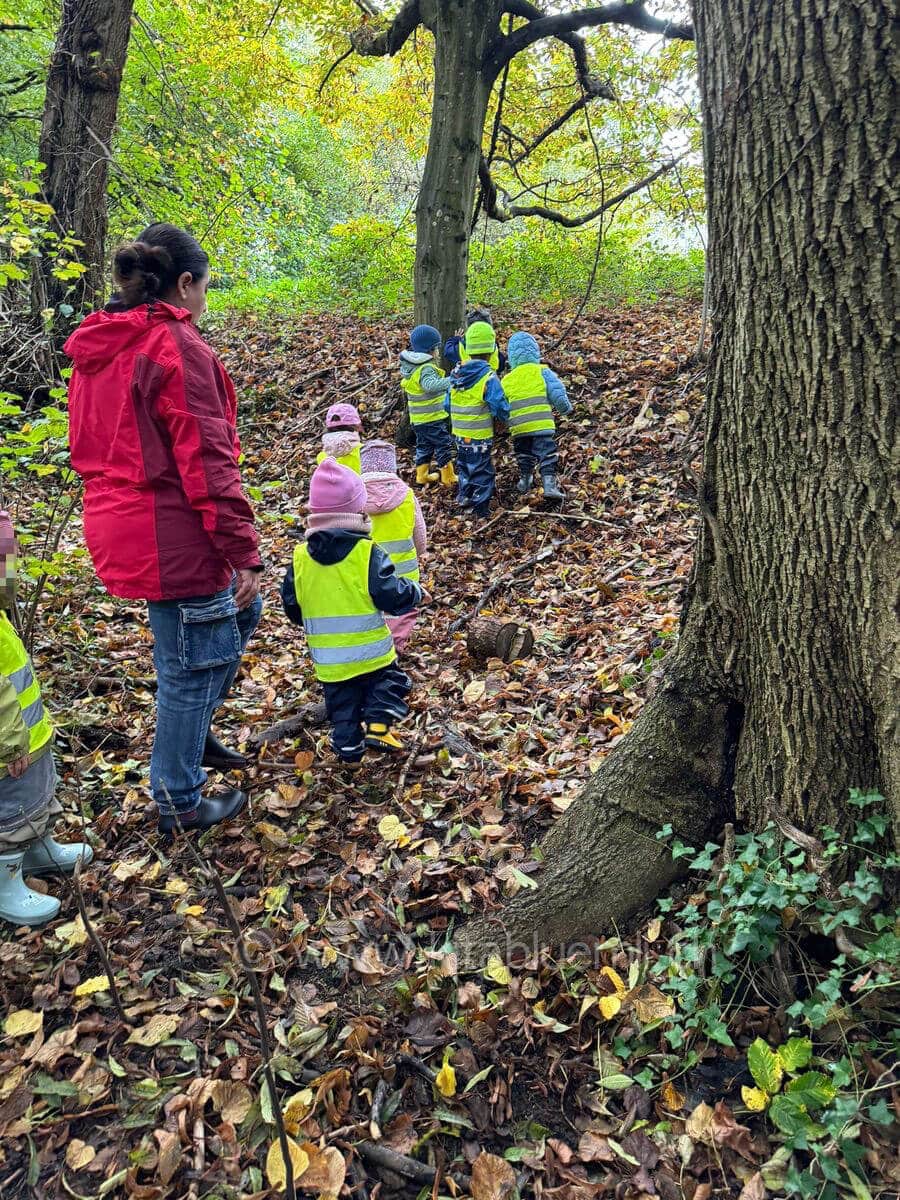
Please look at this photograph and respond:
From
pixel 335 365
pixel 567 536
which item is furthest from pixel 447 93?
pixel 567 536

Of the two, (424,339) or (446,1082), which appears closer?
(446,1082)

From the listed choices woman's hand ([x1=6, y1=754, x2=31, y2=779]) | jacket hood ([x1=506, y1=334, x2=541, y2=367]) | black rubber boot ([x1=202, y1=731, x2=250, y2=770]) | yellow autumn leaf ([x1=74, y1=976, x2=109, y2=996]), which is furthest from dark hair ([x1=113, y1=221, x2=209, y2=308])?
jacket hood ([x1=506, y1=334, x2=541, y2=367])

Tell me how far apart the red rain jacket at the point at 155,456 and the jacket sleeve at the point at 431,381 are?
16.8 feet

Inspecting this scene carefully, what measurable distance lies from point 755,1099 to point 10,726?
8.40 feet

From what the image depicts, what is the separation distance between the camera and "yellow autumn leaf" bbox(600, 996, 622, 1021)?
2.21m

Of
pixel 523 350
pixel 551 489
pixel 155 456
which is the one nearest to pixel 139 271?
pixel 155 456

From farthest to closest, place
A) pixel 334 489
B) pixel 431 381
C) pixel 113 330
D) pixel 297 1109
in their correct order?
pixel 431 381
pixel 334 489
pixel 113 330
pixel 297 1109

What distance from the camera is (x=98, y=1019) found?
7.82 ft

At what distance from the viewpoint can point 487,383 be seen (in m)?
7.15

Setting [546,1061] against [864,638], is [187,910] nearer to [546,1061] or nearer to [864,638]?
[546,1061]

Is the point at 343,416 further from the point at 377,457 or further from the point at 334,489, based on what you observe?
the point at 334,489

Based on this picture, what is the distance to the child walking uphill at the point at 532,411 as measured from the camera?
6965mm

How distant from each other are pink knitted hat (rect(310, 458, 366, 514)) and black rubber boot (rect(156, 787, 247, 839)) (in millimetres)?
1407

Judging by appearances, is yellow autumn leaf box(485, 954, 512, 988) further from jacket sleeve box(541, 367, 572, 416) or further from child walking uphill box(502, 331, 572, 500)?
jacket sleeve box(541, 367, 572, 416)
